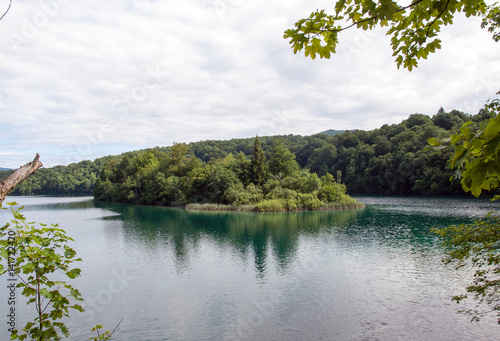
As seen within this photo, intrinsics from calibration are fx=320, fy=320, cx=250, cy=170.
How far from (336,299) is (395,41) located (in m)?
9.67

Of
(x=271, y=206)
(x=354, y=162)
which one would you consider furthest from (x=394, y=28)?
(x=354, y=162)

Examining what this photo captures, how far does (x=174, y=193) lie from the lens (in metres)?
50.1

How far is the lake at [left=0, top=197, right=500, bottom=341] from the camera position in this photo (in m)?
8.62

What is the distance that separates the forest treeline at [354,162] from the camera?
5316cm

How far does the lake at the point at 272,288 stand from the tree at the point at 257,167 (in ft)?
74.6

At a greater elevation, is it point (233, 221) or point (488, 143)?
point (488, 143)

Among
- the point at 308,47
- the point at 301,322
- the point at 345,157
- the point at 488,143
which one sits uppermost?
the point at 345,157

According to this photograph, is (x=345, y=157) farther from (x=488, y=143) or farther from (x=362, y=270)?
(x=488, y=143)

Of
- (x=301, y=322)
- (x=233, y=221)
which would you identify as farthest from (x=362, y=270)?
(x=233, y=221)

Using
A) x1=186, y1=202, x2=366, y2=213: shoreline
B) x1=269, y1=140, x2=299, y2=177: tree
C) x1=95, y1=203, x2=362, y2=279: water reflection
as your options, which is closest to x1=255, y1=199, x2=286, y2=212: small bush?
x1=186, y1=202, x2=366, y2=213: shoreline

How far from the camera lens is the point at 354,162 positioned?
75188mm

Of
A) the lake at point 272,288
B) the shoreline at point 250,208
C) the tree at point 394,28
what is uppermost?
the tree at point 394,28

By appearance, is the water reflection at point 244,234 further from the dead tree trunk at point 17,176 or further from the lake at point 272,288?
the dead tree trunk at point 17,176

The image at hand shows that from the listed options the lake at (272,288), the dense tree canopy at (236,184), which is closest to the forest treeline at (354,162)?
the dense tree canopy at (236,184)
